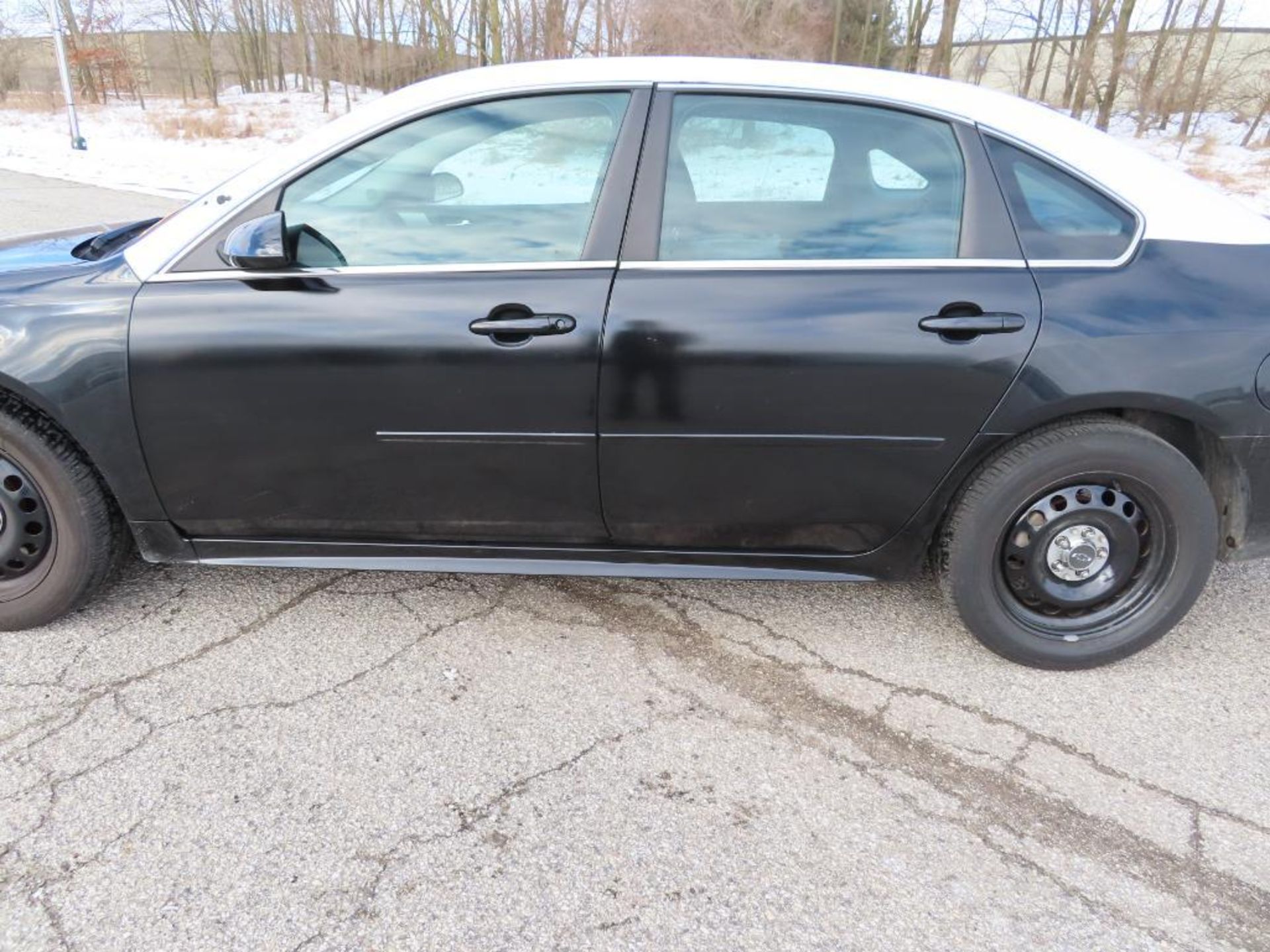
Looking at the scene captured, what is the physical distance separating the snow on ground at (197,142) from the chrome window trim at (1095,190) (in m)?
7.91

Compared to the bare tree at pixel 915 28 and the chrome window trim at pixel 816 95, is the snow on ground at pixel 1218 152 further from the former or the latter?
the chrome window trim at pixel 816 95

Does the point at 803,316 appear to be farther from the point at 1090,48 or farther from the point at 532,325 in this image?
the point at 1090,48

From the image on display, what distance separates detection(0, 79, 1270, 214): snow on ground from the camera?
572 inches

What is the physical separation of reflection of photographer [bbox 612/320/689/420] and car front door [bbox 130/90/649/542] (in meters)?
0.08

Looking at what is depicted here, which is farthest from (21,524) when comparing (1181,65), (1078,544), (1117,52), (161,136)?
(161,136)

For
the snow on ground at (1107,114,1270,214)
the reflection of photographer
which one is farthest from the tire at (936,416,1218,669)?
the snow on ground at (1107,114,1270,214)

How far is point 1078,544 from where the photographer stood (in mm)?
2523

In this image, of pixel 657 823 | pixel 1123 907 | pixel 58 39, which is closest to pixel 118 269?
pixel 657 823

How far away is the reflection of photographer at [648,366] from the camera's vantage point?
91.2 inches

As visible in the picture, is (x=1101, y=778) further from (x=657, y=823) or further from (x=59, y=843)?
(x=59, y=843)

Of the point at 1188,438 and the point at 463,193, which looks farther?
the point at 463,193

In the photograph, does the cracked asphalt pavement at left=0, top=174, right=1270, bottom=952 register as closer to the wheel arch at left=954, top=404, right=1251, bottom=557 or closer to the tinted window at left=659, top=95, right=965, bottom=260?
the wheel arch at left=954, top=404, right=1251, bottom=557

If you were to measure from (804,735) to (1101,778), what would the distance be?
2.46 feet

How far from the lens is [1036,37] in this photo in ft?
75.4
